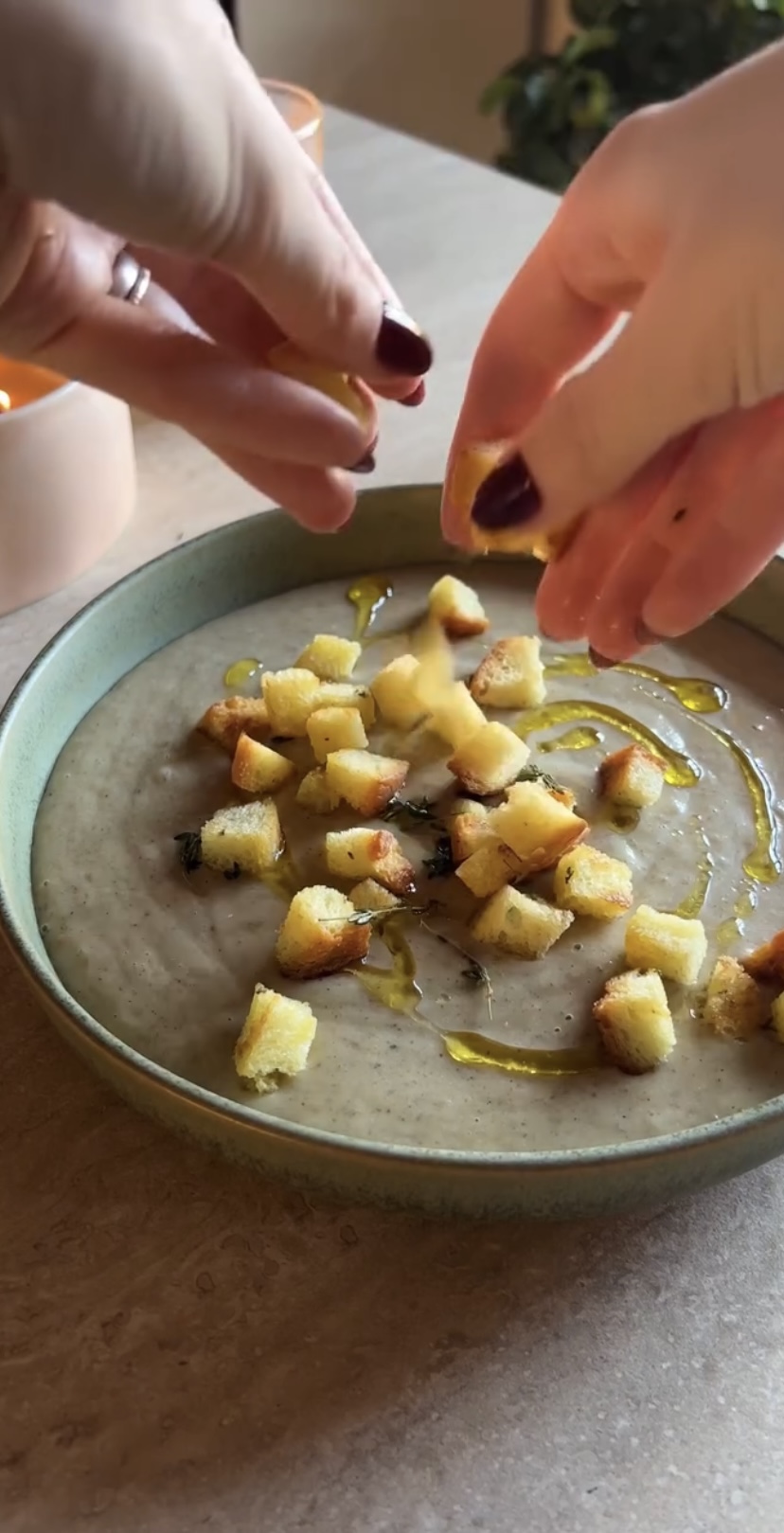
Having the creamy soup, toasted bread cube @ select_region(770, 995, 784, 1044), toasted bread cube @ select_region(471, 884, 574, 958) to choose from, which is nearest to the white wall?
the creamy soup

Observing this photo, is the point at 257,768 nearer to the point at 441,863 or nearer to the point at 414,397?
the point at 441,863

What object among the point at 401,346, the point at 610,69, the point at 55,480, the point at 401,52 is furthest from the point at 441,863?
the point at 401,52

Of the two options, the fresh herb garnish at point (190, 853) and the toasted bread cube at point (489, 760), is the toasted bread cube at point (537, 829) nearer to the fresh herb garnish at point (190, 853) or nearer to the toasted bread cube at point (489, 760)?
the toasted bread cube at point (489, 760)

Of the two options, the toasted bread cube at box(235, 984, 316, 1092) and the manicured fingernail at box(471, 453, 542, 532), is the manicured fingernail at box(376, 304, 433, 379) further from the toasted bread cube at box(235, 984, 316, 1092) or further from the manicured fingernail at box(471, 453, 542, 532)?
the toasted bread cube at box(235, 984, 316, 1092)

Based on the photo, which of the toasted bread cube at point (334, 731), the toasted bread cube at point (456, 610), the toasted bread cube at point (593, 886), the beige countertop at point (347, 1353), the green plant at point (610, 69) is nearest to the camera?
the beige countertop at point (347, 1353)

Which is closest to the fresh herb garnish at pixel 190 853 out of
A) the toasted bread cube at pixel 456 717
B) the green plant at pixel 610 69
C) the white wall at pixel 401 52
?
the toasted bread cube at pixel 456 717

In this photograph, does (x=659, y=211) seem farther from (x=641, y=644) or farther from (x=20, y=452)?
(x=20, y=452)

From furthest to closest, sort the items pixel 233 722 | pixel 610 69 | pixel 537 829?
1. pixel 610 69
2. pixel 233 722
3. pixel 537 829
